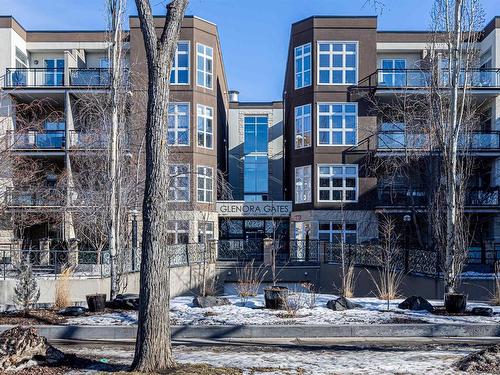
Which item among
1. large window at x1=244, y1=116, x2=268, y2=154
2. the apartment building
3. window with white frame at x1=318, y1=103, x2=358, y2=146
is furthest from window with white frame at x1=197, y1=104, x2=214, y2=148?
large window at x1=244, y1=116, x2=268, y2=154

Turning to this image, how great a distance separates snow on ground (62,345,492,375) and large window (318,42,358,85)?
24660 millimetres

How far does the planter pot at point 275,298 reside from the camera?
13.2 metres

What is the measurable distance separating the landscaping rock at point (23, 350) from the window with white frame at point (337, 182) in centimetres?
2532

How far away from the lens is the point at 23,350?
24.0 feet

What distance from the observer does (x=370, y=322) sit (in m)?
11.7

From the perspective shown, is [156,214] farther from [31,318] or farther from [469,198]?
[469,198]

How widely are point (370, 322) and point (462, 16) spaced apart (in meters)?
9.57

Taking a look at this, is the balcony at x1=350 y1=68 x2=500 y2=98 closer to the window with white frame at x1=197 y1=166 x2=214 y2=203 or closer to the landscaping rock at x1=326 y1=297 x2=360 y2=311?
the window with white frame at x1=197 y1=166 x2=214 y2=203

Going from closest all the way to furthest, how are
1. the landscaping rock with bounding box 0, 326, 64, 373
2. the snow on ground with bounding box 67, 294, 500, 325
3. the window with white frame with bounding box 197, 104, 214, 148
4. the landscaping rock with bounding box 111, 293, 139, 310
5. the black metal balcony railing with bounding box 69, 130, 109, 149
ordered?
1. the landscaping rock with bounding box 0, 326, 64, 373
2. the snow on ground with bounding box 67, 294, 500, 325
3. the landscaping rock with bounding box 111, 293, 139, 310
4. the black metal balcony railing with bounding box 69, 130, 109, 149
5. the window with white frame with bounding box 197, 104, 214, 148

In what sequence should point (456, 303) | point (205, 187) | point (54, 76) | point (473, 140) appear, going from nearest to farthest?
point (456, 303) < point (473, 140) < point (205, 187) < point (54, 76)

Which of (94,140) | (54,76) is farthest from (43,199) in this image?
(54,76)

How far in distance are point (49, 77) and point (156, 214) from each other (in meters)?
29.7

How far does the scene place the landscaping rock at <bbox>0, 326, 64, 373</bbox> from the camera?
7191 mm

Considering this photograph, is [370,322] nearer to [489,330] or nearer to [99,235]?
[489,330]
